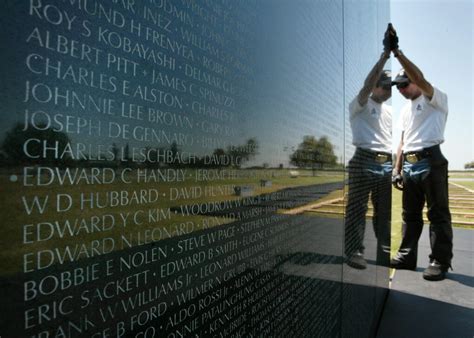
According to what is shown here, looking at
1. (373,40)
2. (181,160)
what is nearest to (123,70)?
(181,160)

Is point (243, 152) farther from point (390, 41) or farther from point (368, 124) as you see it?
point (390, 41)

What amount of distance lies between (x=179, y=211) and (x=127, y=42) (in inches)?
10.5

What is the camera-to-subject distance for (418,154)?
3.23 metres

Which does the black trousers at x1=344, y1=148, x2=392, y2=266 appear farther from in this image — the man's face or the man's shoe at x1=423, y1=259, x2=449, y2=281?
the man's face

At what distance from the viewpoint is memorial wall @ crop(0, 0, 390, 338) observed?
37 cm

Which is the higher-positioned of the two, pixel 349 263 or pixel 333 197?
pixel 333 197

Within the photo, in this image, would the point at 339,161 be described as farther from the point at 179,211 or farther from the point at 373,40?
the point at 373,40

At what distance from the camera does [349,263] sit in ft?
5.52

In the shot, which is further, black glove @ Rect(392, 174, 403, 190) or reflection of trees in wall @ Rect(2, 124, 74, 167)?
black glove @ Rect(392, 174, 403, 190)

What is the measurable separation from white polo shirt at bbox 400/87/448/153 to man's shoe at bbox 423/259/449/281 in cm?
106

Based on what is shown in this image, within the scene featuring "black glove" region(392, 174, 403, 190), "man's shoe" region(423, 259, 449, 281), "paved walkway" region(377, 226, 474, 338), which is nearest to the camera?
"paved walkway" region(377, 226, 474, 338)

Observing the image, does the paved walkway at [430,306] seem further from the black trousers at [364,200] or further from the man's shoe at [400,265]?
the black trousers at [364,200]

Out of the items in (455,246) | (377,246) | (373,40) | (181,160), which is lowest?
(455,246)

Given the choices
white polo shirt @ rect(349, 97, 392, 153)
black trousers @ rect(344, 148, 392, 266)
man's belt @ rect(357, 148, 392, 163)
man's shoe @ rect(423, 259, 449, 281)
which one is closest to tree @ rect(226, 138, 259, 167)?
black trousers @ rect(344, 148, 392, 266)
